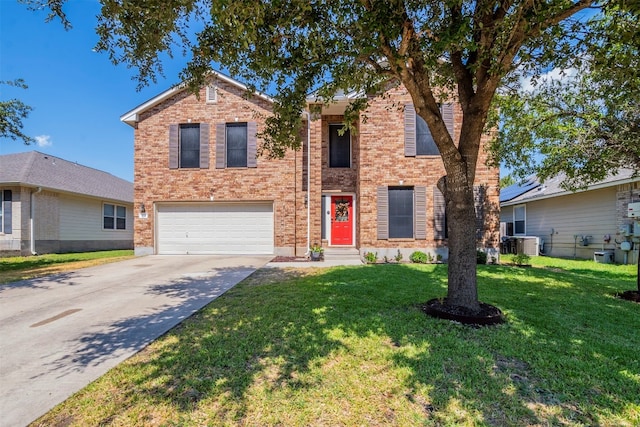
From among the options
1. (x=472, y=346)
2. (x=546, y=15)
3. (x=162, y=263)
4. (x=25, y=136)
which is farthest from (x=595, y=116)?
(x=25, y=136)

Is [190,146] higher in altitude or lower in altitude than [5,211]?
higher

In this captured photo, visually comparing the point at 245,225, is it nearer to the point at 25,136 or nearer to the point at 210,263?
the point at 210,263

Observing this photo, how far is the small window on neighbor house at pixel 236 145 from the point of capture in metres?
13.6

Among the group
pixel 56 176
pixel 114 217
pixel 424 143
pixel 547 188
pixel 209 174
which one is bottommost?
pixel 114 217

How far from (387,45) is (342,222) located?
9.19m

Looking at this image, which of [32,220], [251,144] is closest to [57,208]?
[32,220]

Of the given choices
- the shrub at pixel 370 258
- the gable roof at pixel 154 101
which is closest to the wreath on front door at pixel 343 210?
the shrub at pixel 370 258

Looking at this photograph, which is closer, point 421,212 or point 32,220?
Answer: point 421,212

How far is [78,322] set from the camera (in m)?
4.84

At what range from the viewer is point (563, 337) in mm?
4035

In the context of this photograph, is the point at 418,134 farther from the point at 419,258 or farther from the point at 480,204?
the point at 419,258

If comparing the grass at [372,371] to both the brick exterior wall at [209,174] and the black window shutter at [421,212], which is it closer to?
the black window shutter at [421,212]

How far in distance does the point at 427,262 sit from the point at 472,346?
26.5 feet

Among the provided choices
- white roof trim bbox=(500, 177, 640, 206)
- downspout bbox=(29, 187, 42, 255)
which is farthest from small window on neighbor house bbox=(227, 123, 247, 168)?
white roof trim bbox=(500, 177, 640, 206)
